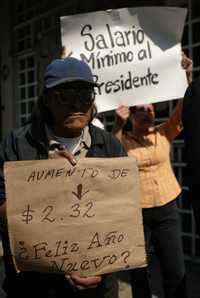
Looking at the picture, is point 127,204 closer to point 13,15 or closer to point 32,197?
point 32,197

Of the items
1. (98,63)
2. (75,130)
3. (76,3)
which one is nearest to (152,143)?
(98,63)

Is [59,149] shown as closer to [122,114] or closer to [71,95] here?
[71,95]

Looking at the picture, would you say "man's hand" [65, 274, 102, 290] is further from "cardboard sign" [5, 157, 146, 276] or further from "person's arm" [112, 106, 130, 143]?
"person's arm" [112, 106, 130, 143]

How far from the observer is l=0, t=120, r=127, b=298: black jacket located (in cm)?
210

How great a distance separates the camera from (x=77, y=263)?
2.03 m

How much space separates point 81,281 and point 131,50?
1807 mm

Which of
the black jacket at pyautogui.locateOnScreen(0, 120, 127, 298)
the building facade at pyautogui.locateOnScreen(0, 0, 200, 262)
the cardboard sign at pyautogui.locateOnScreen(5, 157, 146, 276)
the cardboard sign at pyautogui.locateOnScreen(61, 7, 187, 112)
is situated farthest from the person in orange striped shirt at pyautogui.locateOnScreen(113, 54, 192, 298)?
the building facade at pyautogui.locateOnScreen(0, 0, 200, 262)

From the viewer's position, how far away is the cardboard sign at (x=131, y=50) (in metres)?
3.38

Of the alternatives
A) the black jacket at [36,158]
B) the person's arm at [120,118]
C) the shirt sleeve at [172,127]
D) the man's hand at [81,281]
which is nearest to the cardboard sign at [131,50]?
the person's arm at [120,118]

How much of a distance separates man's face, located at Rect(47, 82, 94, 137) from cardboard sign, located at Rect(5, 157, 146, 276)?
5.7 inches

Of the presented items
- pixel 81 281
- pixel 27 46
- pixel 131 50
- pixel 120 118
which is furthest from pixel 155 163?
pixel 27 46

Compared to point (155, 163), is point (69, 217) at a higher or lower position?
lower

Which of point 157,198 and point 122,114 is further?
point 157,198

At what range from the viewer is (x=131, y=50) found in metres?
3.43
